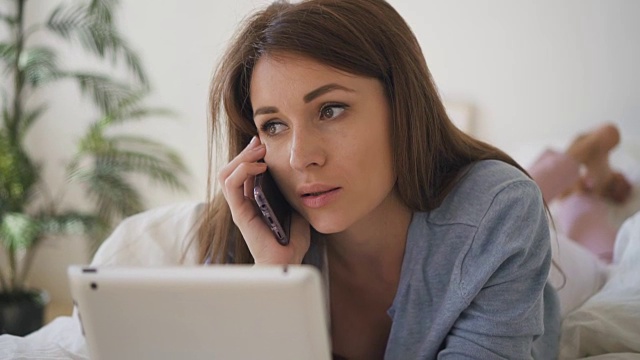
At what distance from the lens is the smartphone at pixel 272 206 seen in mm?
1102

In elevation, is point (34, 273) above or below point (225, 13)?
below

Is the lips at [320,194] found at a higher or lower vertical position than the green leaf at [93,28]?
lower

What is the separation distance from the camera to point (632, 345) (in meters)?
1.23

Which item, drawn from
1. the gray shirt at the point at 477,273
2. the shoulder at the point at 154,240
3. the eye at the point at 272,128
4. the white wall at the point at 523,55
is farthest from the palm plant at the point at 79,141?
the gray shirt at the point at 477,273

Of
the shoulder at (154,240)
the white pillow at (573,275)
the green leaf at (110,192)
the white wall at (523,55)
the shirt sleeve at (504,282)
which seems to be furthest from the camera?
the green leaf at (110,192)

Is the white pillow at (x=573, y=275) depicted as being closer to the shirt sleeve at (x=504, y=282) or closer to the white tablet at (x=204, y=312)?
the shirt sleeve at (x=504, y=282)

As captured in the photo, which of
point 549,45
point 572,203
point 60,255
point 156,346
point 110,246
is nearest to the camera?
point 156,346

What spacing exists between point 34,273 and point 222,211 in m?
2.23

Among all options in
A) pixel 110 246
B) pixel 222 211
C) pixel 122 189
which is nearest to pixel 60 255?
pixel 122 189

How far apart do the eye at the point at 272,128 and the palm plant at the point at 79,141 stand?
1.55 metres

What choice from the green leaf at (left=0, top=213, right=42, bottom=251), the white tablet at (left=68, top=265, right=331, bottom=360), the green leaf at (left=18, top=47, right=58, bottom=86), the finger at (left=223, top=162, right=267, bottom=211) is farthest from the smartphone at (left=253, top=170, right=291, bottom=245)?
the green leaf at (left=18, top=47, right=58, bottom=86)

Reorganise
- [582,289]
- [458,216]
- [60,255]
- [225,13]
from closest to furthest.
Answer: [458,216] < [582,289] < [225,13] < [60,255]

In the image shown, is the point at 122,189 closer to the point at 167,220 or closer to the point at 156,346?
the point at 167,220

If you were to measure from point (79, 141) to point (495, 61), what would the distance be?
62.3 inches
